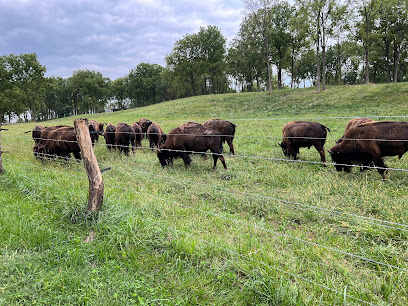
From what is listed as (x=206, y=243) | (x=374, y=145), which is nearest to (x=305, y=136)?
(x=374, y=145)

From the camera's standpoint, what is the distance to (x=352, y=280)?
2.53 metres

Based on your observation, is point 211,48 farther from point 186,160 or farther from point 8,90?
point 186,160

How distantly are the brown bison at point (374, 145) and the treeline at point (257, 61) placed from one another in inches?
935

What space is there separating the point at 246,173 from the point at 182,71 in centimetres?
4402

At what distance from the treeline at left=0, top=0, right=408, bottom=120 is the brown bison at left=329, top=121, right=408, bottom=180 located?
23.8m

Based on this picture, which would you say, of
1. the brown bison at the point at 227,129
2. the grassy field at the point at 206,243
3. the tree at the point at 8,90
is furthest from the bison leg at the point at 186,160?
the tree at the point at 8,90

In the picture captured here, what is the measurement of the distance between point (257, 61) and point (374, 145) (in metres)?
41.9

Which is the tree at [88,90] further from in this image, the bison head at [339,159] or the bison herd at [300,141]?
the bison head at [339,159]

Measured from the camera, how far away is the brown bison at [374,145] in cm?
563

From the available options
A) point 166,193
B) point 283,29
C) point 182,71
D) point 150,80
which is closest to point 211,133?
point 166,193

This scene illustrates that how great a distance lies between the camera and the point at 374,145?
5.88 metres

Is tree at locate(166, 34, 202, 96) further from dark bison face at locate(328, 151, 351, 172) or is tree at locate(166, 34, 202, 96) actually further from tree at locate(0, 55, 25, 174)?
dark bison face at locate(328, 151, 351, 172)

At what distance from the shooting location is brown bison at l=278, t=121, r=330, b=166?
306 inches

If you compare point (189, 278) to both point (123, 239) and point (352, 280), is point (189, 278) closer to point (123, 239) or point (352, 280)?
point (123, 239)
